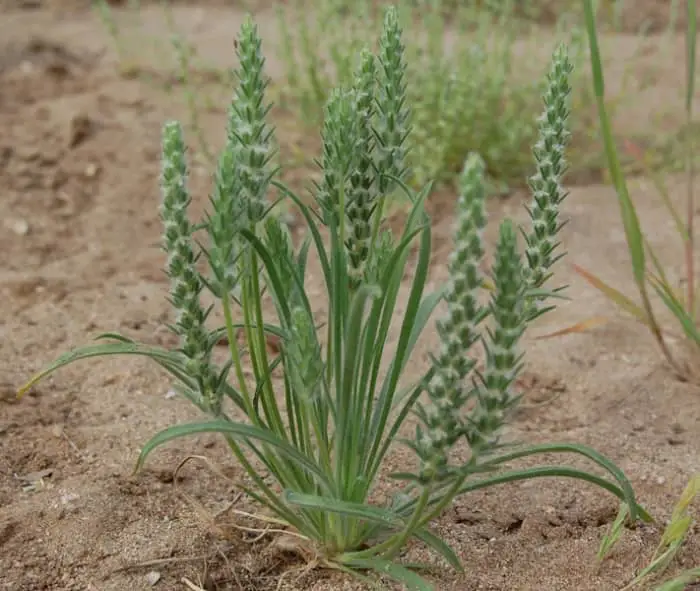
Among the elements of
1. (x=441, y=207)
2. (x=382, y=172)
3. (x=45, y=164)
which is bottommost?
(x=441, y=207)

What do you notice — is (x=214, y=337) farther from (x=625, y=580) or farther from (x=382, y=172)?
(x=625, y=580)

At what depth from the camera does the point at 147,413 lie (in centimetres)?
206

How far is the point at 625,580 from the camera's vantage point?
159 cm

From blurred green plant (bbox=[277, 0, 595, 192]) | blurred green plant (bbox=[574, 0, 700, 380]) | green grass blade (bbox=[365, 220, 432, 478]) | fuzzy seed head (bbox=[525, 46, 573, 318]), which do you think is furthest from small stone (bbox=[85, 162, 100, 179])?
fuzzy seed head (bbox=[525, 46, 573, 318])

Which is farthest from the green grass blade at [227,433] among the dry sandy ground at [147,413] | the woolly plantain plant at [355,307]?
the dry sandy ground at [147,413]

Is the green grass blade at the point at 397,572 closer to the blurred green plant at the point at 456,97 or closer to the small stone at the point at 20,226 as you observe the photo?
the blurred green plant at the point at 456,97

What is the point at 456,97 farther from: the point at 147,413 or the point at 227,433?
the point at 227,433

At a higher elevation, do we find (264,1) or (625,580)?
(264,1)

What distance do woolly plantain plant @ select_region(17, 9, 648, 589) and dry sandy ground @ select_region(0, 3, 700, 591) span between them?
15 centimetres

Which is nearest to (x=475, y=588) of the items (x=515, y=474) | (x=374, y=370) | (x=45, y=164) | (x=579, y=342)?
(x=515, y=474)

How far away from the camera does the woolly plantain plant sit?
4.08 feet

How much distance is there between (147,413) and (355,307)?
0.87 m

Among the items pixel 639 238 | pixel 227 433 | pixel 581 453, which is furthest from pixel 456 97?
pixel 227 433

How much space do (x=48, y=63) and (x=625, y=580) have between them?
3418 millimetres
